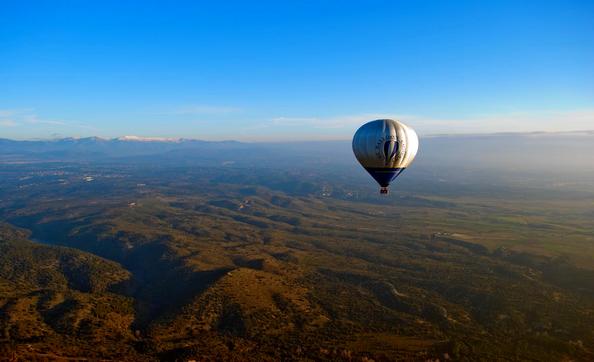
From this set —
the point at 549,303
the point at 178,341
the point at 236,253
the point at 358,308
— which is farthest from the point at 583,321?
the point at 236,253

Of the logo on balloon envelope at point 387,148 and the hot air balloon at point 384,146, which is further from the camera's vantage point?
the hot air balloon at point 384,146

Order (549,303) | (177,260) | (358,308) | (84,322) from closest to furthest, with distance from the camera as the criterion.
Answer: (84,322) → (358,308) → (549,303) → (177,260)

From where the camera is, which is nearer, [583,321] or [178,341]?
[178,341]

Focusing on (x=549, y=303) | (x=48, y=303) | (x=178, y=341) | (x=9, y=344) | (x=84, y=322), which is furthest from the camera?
(x=549, y=303)

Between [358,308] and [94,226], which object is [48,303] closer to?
[358,308]

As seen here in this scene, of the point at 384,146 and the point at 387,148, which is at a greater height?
the point at 384,146

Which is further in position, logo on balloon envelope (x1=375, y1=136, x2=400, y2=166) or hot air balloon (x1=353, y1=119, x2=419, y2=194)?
hot air balloon (x1=353, y1=119, x2=419, y2=194)

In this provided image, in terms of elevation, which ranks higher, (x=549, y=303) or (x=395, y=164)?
(x=395, y=164)

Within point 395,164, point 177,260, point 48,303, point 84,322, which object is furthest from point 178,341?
point 177,260
